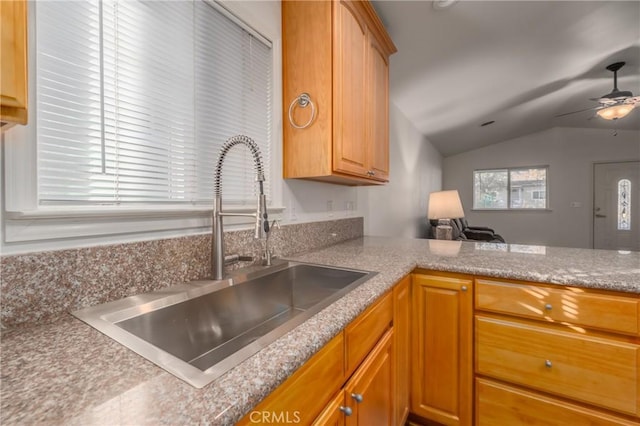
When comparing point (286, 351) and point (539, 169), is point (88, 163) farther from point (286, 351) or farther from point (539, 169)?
point (539, 169)

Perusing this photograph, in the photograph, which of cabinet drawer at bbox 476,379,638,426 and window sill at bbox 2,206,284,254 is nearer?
window sill at bbox 2,206,284,254

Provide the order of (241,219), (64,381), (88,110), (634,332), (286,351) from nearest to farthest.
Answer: (64,381)
(286,351)
(88,110)
(634,332)
(241,219)

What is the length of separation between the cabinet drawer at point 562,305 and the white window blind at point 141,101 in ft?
3.92

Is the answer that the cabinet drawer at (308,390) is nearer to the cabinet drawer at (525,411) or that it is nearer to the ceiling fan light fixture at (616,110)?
the cabinet drawer at (525,411)

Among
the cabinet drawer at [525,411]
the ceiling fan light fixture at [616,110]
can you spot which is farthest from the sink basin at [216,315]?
the ceiling fan light fixture at [616,110]

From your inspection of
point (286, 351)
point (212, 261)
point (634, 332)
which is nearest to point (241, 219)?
point (212, 261)

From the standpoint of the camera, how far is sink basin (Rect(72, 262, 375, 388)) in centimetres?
57

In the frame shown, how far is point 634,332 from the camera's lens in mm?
1025

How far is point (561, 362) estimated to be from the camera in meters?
1.13

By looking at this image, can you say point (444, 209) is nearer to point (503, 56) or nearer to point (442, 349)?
point (503, 56)

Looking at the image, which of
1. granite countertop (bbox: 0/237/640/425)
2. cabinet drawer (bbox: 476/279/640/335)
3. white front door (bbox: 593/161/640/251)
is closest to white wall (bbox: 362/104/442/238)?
cabinet drawer (bbox: 476/279/640/335)

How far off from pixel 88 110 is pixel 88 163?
0.15m

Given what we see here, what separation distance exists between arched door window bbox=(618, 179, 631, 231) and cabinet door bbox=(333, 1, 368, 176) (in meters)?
6.71

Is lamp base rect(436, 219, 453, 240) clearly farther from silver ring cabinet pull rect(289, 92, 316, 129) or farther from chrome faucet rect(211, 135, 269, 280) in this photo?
chrome faucet rect(211, 135, 269, 280)
